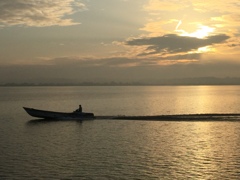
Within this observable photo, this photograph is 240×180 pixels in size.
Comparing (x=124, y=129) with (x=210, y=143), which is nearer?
(x=210, y=143)

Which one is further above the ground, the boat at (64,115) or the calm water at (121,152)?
the boat at (64,115)

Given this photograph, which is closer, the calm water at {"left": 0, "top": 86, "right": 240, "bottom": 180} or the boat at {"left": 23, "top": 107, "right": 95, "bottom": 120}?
the calm water at {"left": 0, "top": 86, "right": 240, "bottom": 180}

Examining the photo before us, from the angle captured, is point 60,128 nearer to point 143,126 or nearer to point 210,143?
point 143,126

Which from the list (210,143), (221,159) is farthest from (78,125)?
(221,159)

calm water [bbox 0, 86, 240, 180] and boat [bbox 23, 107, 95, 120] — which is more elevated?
boat [bbox 23, 107, 95, 120]

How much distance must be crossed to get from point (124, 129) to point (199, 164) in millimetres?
21807

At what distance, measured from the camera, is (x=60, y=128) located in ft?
169

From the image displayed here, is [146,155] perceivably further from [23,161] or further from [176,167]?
[23,161]

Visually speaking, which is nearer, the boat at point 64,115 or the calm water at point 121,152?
the calm water at point 121,152

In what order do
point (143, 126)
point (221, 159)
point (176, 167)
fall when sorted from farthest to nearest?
point (143, 126)
point (221, 159)
point (176, 167)

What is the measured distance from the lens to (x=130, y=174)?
25.2 m

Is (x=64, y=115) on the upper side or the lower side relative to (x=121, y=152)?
upper

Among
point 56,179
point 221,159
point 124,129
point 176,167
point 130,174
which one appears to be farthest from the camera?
point 124,129

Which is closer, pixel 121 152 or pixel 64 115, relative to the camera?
pixel 121 152
